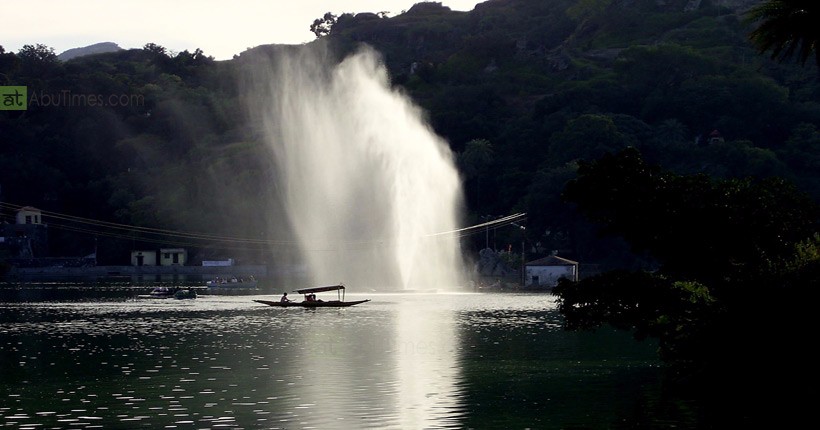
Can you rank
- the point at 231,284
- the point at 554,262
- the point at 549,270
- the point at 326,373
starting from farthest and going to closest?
the point at 231,284
the point at 554,262
the point at 549,270
the point at 326,373

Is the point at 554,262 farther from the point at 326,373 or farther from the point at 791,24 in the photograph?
the point at 791,24

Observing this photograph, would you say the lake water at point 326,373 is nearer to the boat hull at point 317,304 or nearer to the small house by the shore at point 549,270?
the boat hull at point 317,304

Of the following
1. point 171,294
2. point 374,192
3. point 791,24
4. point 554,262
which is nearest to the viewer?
point 791,24

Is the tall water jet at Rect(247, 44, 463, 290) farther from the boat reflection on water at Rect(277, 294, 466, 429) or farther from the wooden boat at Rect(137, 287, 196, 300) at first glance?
the boat reflection on water at Rect(277, 294, 466, 429)

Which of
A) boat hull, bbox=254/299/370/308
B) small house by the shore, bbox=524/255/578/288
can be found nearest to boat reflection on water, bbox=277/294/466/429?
boat hull, bbox=254/299/370/308

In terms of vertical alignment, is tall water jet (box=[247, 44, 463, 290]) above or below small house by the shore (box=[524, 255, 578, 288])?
above

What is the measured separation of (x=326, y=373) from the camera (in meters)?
61.9

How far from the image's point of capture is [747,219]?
2303 inches

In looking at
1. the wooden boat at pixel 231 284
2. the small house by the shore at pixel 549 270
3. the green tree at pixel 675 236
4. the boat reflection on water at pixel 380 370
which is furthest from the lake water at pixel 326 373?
the wooden boat at pixel 231 284

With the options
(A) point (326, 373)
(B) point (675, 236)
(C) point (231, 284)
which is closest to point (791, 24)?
(B) point (675, 236)

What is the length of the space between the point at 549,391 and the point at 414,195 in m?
98.1

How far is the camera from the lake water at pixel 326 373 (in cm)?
4709

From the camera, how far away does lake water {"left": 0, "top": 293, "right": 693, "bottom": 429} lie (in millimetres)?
47094

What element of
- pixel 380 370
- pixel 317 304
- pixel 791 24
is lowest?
pixel 380 370
